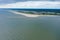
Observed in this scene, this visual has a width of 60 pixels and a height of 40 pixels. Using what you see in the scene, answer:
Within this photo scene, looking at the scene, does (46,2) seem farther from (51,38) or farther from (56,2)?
(51,38)

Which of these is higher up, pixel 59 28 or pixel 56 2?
pixel 56 2

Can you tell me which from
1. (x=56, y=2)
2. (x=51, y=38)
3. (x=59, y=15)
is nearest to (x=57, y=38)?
(x=51, y=38)

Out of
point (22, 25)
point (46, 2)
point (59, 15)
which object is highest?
point (46, 2)

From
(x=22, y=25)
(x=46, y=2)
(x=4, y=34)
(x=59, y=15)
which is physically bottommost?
(x=4, y=34)

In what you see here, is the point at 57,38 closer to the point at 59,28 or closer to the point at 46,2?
the point at 59,28

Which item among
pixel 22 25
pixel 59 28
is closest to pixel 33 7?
pixel 22 25

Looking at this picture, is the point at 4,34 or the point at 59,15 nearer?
the point at 59,15
